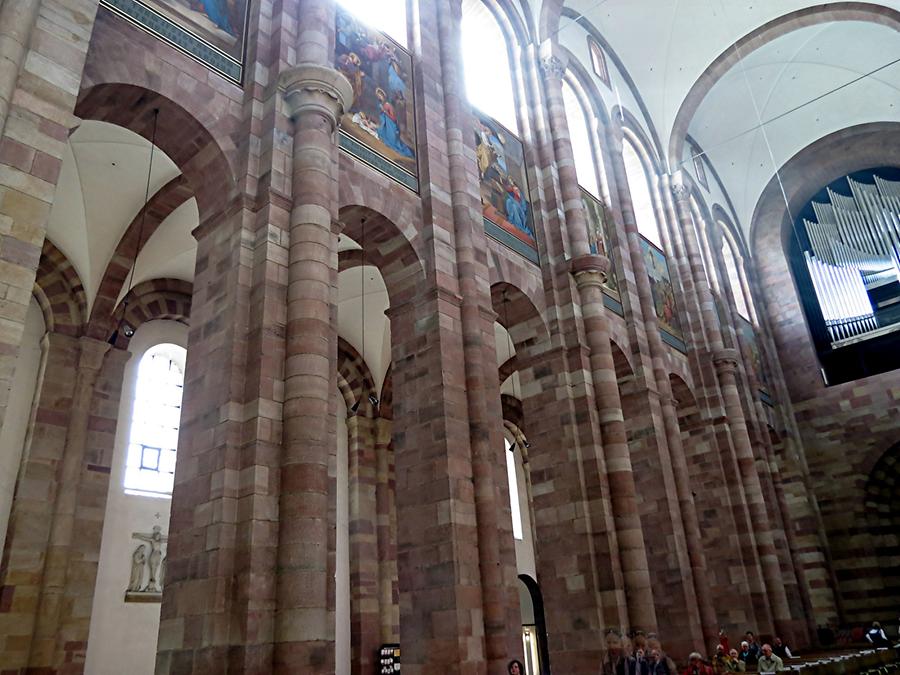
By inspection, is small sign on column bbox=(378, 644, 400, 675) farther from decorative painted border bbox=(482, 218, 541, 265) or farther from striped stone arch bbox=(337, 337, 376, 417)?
decorative painted border bbox=(482, 218, 541, 265)

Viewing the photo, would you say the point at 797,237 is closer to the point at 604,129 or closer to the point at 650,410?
the point at 604,129

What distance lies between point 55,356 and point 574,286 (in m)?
9.83

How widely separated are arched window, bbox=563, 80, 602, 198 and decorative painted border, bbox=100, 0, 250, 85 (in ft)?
35.9

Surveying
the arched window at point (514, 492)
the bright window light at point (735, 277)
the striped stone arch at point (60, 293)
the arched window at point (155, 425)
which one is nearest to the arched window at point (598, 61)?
the bright window light at point (735, 277)

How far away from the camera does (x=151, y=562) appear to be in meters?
14.0

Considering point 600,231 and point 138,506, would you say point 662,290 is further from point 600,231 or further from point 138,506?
point 138,506

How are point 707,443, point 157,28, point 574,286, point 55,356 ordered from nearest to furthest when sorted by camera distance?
point 157,28, point 55,356, point 574,286, point 707,443

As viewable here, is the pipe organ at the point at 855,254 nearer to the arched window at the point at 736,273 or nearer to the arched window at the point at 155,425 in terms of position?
the arched window at the point at 736,273

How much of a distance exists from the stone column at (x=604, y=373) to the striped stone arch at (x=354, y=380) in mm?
6837

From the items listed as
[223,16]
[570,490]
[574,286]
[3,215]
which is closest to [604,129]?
[574,286]

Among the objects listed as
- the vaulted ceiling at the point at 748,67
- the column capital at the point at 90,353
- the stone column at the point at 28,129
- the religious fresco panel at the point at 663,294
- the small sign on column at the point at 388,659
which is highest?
the vaulted ceiling at the point at 748,67

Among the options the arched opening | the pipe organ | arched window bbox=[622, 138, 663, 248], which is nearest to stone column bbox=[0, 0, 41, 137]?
the arched opening

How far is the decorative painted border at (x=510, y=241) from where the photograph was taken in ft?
44.7

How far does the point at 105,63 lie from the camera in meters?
8.14
